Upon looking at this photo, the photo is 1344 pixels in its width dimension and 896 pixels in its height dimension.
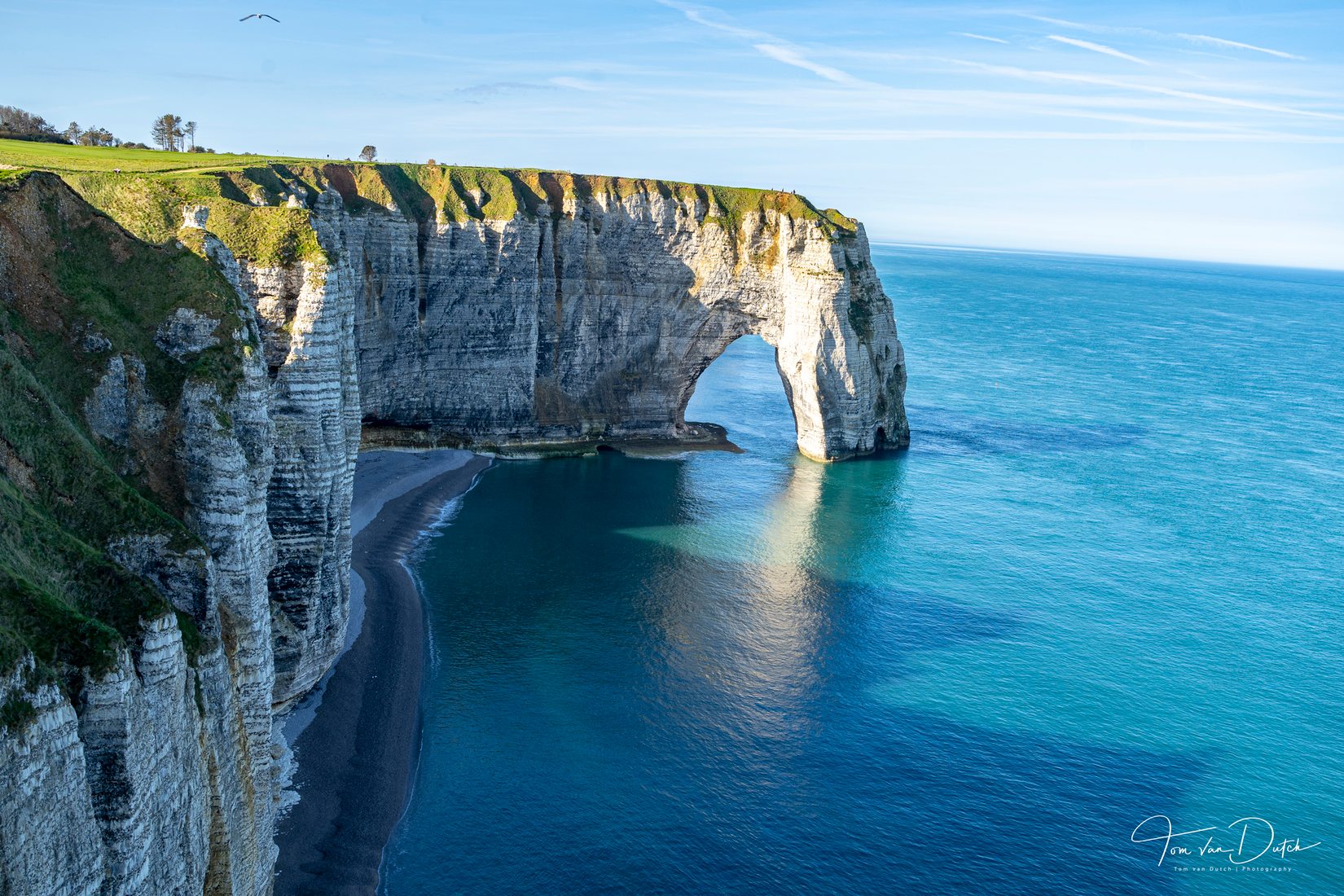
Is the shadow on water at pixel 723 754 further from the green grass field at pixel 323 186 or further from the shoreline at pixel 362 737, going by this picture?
the green grass field at pixel 323 186

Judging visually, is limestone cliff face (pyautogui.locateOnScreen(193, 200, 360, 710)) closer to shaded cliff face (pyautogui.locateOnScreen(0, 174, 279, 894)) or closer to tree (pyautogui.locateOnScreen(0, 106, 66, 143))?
shaded cliff face (pyautogui.locateOnScreen(0, 174, 279, 894))

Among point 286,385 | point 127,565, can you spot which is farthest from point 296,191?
point 127,565

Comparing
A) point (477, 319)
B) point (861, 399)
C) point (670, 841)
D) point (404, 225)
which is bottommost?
point (670, 841)

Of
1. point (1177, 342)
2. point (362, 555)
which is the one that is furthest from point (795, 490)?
point (1177, 342)

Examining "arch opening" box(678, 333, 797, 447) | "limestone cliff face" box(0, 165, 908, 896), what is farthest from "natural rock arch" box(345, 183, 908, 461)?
"arch opening" box(678, 333, 797, 447)

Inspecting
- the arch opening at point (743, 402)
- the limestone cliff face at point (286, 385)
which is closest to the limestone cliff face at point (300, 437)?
the limestone cliff face at point (286, 385)

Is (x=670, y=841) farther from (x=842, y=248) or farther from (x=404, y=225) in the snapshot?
(x=842, y=248)

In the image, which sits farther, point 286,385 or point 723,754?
point 723,754

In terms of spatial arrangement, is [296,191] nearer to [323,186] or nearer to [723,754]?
[323,186]
